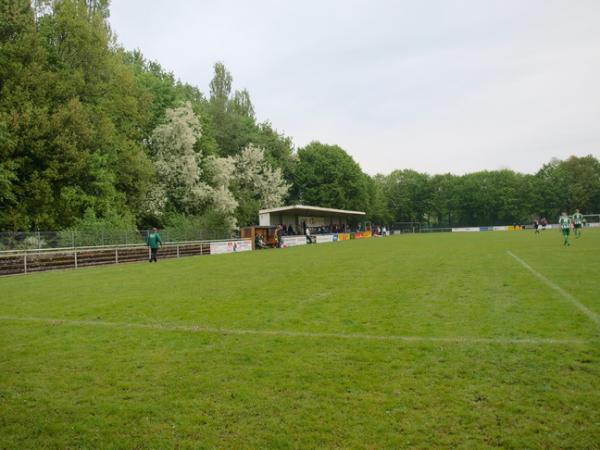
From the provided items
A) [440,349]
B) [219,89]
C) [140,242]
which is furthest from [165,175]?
[440,349]

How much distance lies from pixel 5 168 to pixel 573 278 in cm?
3118

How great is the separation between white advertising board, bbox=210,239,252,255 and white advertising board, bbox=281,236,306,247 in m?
5.17

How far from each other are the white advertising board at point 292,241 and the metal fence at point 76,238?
478 inches

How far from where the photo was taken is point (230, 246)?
38.2m

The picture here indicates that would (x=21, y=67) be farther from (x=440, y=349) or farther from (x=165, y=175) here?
(x=440, y=349)

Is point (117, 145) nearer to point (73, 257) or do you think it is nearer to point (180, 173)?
point (180, 173)

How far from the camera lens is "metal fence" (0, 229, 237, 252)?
2280 centimetres

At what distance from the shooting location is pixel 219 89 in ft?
227

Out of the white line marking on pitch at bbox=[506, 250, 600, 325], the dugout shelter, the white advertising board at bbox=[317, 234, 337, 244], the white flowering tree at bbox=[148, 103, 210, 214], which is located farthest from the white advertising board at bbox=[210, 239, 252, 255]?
the white line marking on pitch at bbox=[506, 250, 600, 325]

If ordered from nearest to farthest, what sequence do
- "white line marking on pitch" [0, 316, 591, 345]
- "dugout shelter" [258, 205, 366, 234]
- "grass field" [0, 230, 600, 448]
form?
"grass field" [0, 230, 600, 448], "white line marking on pitch" [0, 316, 591, 345], "dugout shelter" [258, 205, 366, 234]

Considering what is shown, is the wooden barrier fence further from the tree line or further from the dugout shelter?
the dugout shelter

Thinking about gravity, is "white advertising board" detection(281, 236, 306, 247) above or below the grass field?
above

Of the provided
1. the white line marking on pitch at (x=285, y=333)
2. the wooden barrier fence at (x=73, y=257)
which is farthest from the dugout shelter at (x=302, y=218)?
the white line marking on pitch at (x=285, y=333)

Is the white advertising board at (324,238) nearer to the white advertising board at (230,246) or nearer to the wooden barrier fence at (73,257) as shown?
the white advertising board at (230,246)
